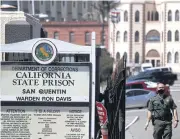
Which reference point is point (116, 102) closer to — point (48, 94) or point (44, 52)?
point (48, 94)

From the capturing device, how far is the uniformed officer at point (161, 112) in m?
11.5

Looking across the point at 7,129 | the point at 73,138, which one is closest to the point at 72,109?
the point at 73,138

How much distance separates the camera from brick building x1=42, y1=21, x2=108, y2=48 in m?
105

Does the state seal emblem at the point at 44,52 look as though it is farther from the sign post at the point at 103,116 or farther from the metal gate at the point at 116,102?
the metal gate at the point at 116,102

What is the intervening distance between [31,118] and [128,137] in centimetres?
890

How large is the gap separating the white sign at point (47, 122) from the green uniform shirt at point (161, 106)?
2.91 meters

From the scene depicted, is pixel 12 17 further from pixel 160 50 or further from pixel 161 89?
pixel 160 50

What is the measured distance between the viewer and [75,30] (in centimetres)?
10606

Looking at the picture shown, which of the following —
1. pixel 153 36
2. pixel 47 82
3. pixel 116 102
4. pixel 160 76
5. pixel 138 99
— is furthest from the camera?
pixel 153 36

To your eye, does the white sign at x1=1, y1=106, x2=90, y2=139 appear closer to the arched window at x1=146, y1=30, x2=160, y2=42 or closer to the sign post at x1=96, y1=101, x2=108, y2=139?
the sign post at x1=96, y1=101, x2=108, y2=139

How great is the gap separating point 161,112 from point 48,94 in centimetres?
338

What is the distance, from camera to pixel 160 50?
95938 millimetres

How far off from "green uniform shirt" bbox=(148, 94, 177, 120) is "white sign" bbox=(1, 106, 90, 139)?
115 inches

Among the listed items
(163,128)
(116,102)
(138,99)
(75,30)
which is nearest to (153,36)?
(75,30)
